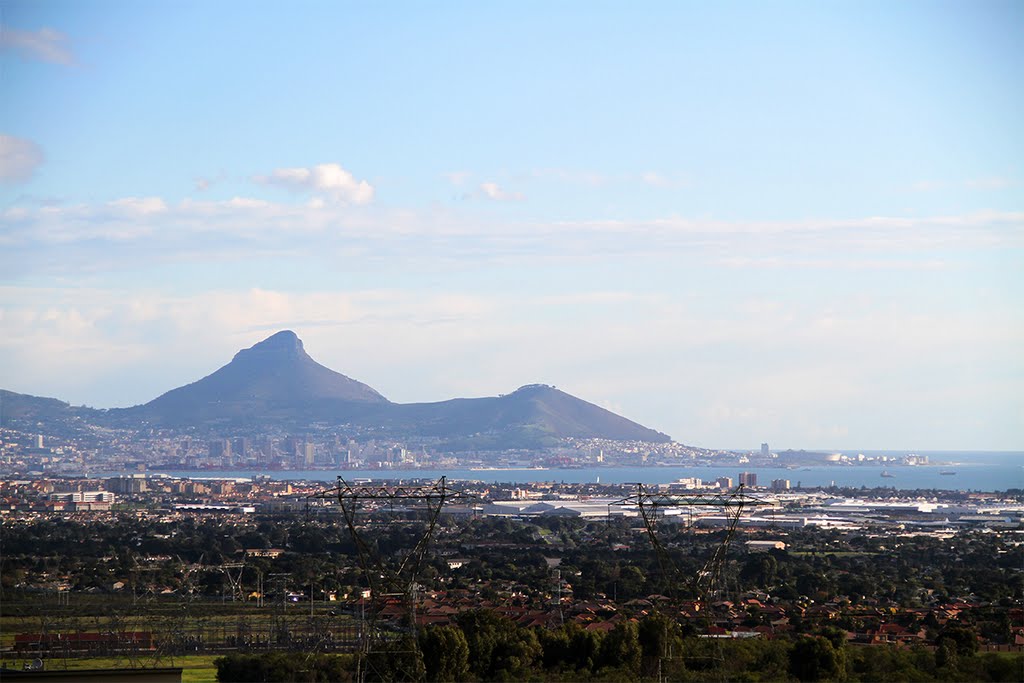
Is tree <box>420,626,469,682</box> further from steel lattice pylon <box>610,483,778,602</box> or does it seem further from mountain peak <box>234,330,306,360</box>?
mountain peak <box>234,330,306,360</box>

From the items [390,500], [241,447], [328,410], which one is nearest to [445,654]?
[390,500]

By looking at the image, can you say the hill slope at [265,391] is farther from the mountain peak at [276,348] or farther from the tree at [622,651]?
the tree at [622,651]

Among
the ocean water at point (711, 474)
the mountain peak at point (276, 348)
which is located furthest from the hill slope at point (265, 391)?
the ocean water at point (711, 474)

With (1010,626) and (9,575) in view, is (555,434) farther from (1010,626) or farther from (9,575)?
(1010,626)

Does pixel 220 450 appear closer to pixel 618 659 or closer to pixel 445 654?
pixel 445 654

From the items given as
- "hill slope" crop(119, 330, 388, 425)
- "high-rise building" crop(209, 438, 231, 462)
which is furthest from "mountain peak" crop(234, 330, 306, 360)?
"high-rise building" crop(209, 438, 231, 462)

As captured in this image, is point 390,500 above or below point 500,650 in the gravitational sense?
above
